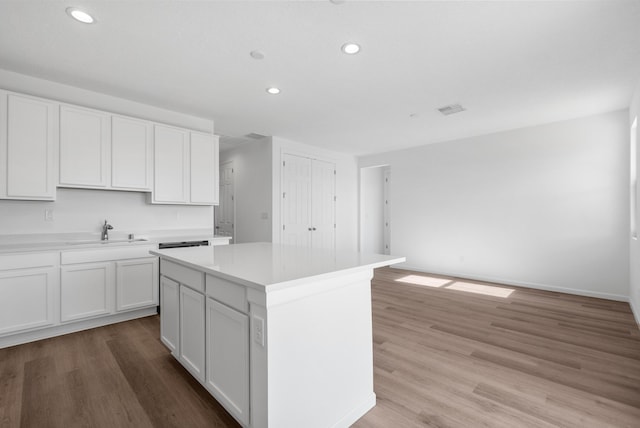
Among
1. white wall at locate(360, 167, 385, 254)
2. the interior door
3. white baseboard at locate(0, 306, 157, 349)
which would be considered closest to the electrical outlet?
white baseboard at locate(0, 306, 157, 349)

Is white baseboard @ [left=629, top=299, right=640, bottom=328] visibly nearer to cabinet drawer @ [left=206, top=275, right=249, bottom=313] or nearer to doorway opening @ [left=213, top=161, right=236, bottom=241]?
cabinet drawer @ [left=206, top=275, right=249, bottom=313]

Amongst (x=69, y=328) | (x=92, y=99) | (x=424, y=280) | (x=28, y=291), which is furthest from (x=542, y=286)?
(x=92, y=99)

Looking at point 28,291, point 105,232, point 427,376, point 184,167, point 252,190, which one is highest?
point 184,167

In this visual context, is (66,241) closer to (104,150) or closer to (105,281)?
(105,281)

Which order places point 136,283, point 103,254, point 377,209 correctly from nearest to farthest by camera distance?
1. point 103,254
2. point 136,283
3. point 377,209

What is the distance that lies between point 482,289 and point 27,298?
5635 millimetres

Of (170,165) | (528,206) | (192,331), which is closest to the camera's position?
(192,331)

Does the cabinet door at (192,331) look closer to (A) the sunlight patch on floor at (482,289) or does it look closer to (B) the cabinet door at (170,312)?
(B) the cabinet door at (170,312)

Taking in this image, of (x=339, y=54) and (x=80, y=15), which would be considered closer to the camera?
(x=80, y=15)

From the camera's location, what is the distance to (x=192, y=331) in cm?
195

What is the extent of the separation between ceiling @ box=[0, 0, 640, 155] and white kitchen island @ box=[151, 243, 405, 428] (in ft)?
5.62

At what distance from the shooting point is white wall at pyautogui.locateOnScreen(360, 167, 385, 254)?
7.51m

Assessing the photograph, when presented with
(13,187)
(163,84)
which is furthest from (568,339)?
(13,187)

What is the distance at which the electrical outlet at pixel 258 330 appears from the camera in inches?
51.4
